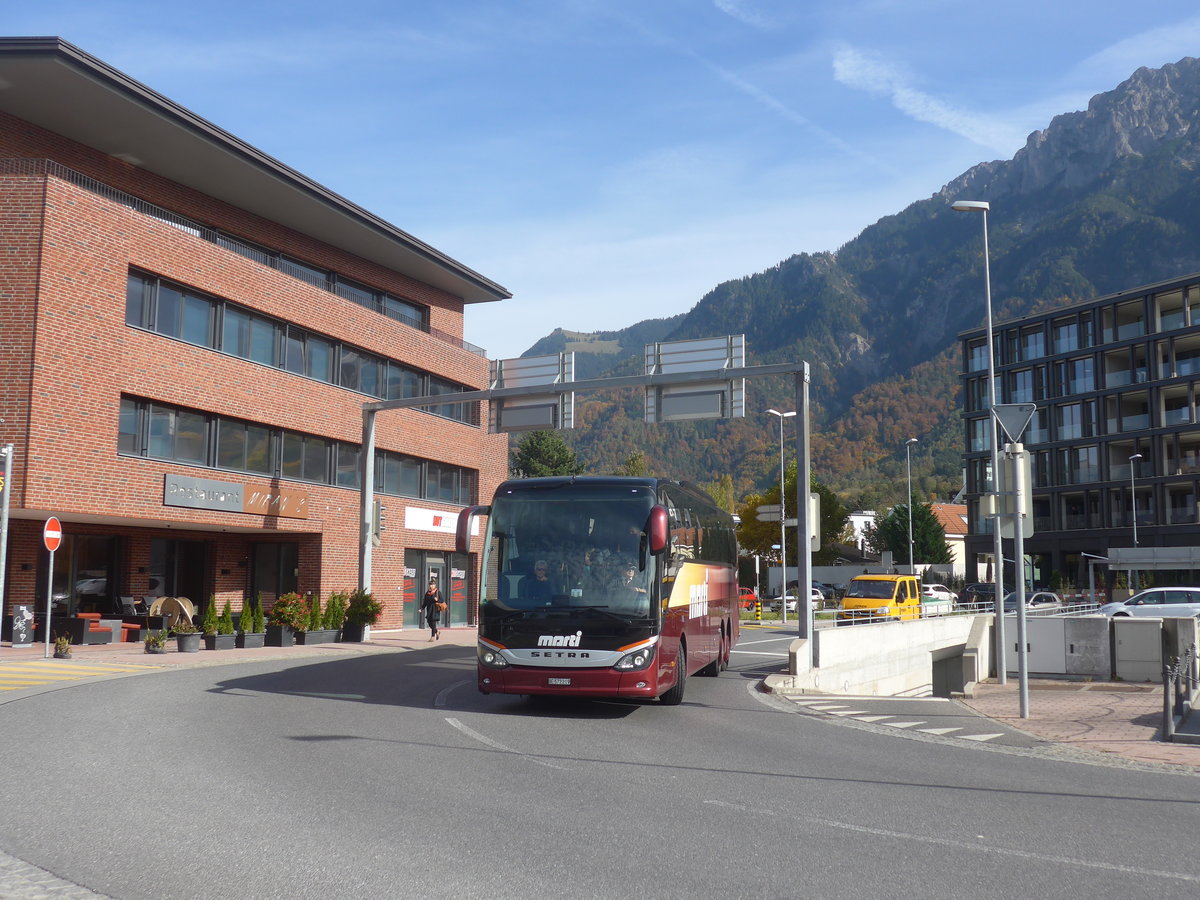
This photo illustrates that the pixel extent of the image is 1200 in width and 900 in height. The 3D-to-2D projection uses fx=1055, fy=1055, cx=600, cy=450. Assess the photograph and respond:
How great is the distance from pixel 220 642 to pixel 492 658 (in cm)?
1431

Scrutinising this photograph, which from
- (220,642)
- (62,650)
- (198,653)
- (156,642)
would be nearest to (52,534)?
(62,650)

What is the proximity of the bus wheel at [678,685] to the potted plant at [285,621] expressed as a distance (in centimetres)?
1412

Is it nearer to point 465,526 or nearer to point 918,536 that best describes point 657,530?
point 465,526

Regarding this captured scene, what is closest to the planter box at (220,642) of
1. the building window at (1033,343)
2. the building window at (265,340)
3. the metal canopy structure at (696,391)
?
the metal canopy structure at (696,391)

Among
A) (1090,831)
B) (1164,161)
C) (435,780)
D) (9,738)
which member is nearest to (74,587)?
(9,738)

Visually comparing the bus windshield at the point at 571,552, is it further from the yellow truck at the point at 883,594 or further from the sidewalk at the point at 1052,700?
the yellow truck at the point at 883,594

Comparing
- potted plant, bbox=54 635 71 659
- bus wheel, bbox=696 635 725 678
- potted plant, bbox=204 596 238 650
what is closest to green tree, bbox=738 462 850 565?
potted plant, bbox=204 596 238 650

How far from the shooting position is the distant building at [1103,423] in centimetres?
6228

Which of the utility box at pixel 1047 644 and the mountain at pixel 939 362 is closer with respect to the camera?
the utility box at pixel 1047 644

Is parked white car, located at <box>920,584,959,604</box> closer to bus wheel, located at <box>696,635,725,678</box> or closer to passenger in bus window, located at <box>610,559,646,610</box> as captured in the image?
bus wheel, located at <box>696,635,725,678</box>

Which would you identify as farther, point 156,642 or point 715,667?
point 156,642

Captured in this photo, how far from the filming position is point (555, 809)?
24.9 feet

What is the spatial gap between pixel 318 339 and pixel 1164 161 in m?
190

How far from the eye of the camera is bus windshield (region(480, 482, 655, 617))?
1305 cm
